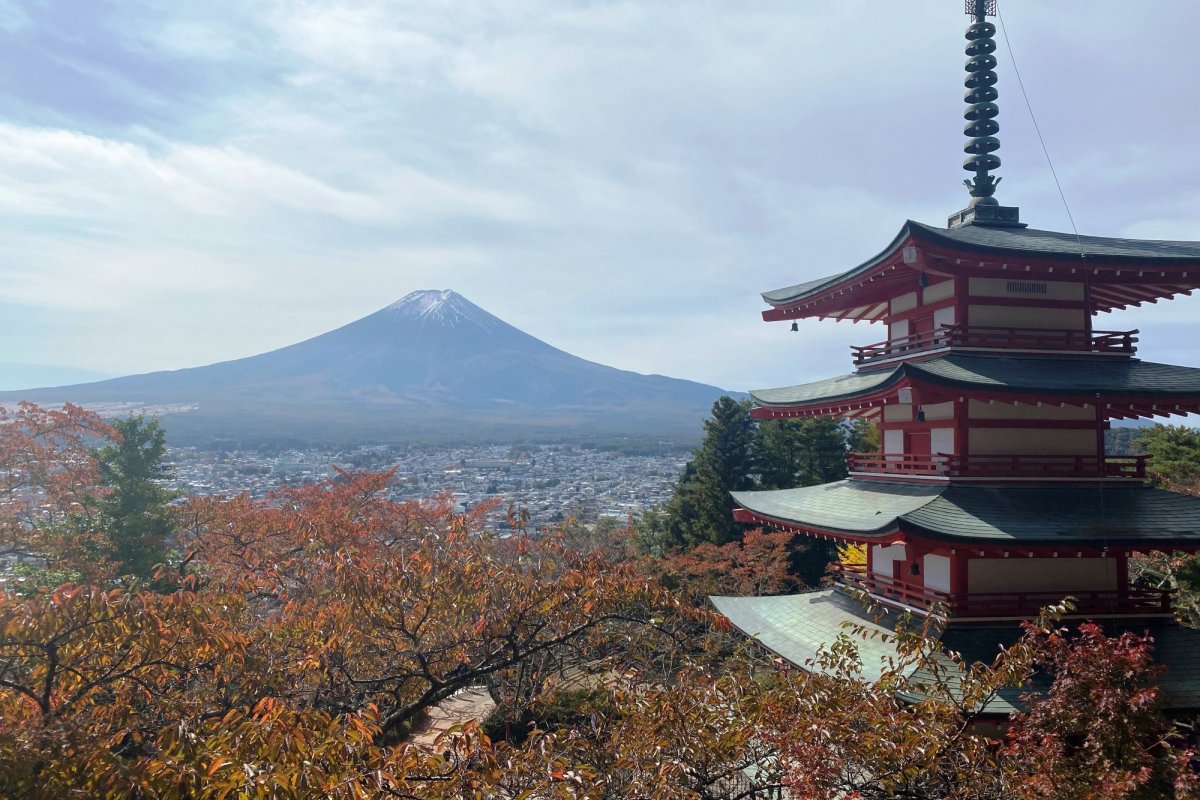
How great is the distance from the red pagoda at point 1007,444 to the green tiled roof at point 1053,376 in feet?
0.11

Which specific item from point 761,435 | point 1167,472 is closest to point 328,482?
point 761,435

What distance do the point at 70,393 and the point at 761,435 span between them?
91871 millimetres

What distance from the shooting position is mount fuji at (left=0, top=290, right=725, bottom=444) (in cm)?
8125

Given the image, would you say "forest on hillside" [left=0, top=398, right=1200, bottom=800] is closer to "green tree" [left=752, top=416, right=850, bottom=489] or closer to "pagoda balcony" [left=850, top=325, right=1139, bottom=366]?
"pagoda balcony" [left=850, top=325, right=1139, bottom=366]

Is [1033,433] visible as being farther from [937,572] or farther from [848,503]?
[848,503]

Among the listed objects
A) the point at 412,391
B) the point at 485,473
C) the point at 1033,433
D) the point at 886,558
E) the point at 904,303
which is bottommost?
the point at 485,473

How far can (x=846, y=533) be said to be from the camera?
9.52 meters

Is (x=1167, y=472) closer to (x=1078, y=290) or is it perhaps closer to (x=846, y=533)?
(x=1078, y=290)

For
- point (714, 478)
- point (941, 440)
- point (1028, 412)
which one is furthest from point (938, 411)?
point (714, 478)

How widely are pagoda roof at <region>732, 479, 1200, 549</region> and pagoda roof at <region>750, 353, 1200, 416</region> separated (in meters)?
1.39

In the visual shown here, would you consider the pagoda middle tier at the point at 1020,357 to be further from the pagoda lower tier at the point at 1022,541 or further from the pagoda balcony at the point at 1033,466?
the pagoda lower tier at the point at 1022,541

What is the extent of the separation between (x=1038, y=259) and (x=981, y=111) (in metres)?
3.54

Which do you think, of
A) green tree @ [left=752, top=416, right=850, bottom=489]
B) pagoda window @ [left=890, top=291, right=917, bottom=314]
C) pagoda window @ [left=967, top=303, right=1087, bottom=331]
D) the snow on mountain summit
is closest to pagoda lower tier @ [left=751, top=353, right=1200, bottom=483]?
pagoda window @ [left=967, top=303, right=1087, bottom=331]

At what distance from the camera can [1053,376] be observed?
371 inches
